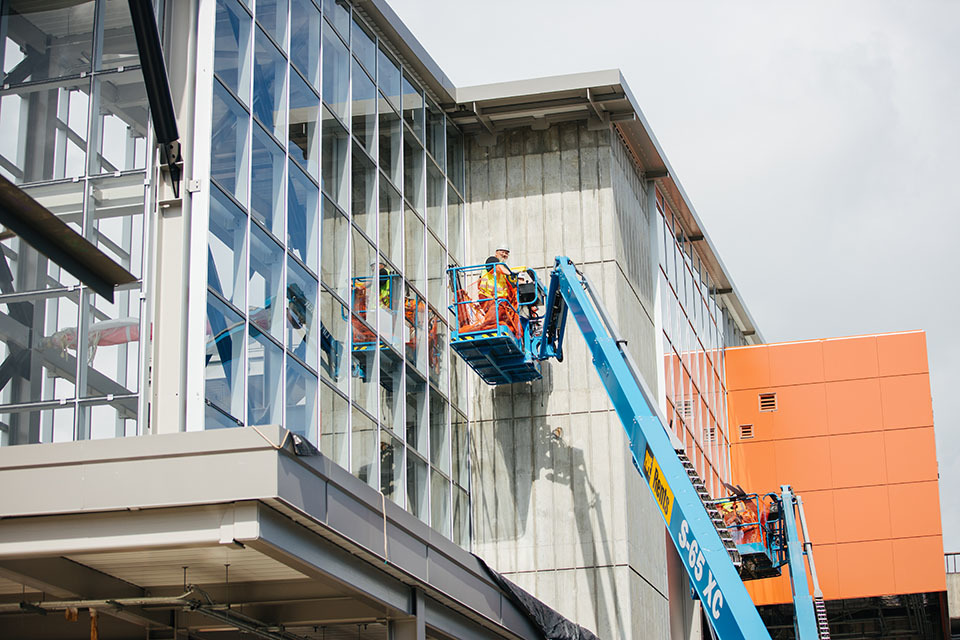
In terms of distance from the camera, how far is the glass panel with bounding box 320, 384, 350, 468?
21781 mm

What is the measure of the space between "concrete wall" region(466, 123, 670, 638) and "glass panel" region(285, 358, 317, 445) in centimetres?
868

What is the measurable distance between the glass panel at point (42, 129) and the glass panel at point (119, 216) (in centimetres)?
71

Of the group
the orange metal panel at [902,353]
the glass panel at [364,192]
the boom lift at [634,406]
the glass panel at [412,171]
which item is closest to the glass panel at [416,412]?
the boom lift at [634,406]

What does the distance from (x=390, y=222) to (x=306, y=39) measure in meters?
4.53

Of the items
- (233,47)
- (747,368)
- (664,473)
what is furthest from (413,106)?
(747,368)

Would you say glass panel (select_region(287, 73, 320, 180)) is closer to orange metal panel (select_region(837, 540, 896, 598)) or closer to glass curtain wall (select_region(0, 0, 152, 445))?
glass curtain wall (select_region(0, 0, 152, 445))

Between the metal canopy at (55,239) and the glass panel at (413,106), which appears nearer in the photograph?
the metal canopy at (55,239)

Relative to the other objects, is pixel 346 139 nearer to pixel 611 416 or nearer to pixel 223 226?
pixel 223 226

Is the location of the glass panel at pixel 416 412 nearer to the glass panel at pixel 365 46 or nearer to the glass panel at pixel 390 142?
the glass panel at pixel 390 142

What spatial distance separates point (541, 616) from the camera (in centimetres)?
2305

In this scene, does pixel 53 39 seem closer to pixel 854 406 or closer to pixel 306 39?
pixel 306 39

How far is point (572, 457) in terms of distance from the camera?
2914 cm

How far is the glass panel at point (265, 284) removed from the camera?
64.3 feet

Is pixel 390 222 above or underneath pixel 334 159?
underneath
